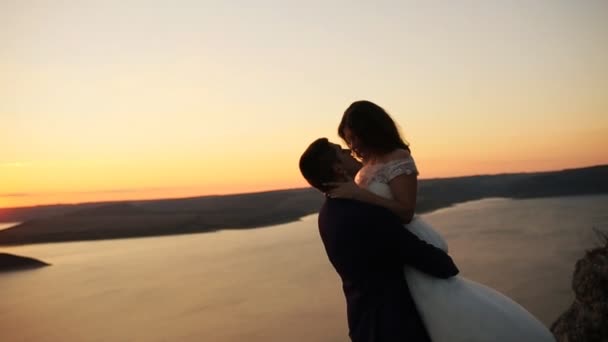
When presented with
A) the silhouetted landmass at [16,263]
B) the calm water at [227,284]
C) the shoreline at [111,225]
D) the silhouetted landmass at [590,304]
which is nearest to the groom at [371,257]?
the silhouetted landmass at [590,304]

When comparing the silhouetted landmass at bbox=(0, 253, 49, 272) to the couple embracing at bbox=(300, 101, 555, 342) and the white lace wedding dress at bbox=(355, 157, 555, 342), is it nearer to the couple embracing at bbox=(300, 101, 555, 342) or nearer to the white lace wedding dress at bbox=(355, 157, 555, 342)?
the couple embracing at bbox=(300, 101, 555, 342)

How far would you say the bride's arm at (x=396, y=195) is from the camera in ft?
6.64

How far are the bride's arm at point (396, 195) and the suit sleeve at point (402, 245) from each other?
3.0 inches

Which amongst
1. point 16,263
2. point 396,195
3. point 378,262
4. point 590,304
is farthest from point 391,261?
point 16,263

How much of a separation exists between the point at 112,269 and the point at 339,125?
21396 millimetres

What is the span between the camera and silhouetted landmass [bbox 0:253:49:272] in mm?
23422

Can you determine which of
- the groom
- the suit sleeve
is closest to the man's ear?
the groom

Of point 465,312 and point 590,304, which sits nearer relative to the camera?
point 465,312

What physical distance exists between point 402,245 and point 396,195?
0.25m

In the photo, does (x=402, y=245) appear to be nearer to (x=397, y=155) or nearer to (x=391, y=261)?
(x=391, y=261)

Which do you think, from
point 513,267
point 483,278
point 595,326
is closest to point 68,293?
point 483,278

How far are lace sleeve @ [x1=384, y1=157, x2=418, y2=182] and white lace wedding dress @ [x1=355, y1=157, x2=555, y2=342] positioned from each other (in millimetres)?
225

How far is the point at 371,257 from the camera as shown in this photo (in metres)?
1.98

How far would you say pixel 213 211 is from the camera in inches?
1991
